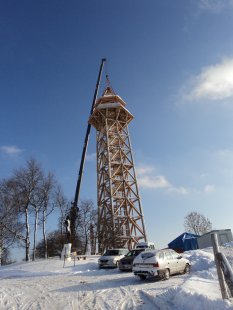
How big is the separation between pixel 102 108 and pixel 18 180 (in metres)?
18.2

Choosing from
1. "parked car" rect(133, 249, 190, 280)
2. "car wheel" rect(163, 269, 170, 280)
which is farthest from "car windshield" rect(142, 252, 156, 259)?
"car wheel" rect(163, 269, 170, 280)

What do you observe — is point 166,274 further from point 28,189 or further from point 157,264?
point 28,189

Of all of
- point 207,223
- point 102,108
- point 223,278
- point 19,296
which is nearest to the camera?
point 223,278

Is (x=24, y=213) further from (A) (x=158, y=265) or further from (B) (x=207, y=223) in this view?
(B) (x=207, y=223)

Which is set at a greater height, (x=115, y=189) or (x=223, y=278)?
(x=115, y=189)

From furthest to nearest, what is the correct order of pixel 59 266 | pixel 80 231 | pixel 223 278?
1. pixel 80 231
2. pixel 59 266
3. pixel 223 278

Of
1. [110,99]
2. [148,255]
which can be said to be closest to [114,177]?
[110,99]

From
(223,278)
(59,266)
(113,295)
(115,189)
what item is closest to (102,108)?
(115,189)

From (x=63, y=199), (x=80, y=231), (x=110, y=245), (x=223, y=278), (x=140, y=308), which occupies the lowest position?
(x=140, y=308)

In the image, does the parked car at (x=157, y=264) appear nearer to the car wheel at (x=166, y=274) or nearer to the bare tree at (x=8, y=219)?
the car wheel at (x=166, y=274)

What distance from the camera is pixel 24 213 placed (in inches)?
1452

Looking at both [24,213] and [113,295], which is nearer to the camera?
[113,295]

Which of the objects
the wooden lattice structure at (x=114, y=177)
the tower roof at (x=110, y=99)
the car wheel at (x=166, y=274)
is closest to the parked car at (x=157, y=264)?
the car wheel at (x=166, y=274)

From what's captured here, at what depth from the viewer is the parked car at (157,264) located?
45.2ft
